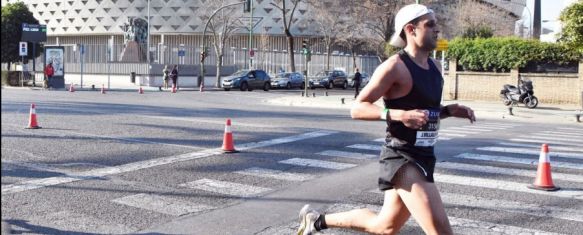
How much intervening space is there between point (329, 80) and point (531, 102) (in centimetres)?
2931

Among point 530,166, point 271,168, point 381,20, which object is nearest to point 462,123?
point 530,166

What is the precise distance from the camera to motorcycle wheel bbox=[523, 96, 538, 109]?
27.0m

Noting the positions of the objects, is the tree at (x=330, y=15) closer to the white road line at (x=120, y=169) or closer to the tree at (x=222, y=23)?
the tree at (x=222, y=23)

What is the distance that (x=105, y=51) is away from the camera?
59.1m

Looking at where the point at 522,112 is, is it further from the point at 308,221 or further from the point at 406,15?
the point at 406,15

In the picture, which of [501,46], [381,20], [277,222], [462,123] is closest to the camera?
[277,222]

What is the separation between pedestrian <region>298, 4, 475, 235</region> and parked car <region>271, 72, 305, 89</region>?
155 feet

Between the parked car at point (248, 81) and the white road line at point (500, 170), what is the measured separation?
35.7 m

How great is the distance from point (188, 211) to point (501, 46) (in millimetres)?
26588

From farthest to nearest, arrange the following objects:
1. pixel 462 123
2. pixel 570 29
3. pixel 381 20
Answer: pixel 381 20 → pixel 570 29 → pixel 462 123

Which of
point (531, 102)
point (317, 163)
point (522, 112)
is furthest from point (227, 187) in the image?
point (531, 102)

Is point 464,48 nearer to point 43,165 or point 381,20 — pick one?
point 381,20

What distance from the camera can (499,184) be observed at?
8.81 metres

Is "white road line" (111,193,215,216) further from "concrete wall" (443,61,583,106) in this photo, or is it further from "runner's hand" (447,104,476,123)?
"concrete wall" (443,61,583,106)
